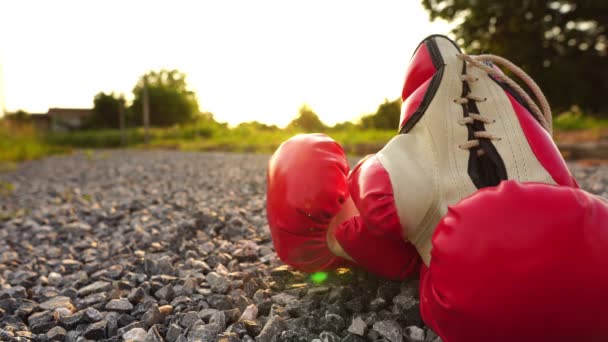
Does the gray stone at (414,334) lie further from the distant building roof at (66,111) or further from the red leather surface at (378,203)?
the distant building roof at (66,111)

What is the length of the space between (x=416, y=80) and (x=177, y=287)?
1067mm

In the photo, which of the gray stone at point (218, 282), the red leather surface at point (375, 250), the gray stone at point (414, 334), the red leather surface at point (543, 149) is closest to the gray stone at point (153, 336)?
the gray stone at point (218, 282)

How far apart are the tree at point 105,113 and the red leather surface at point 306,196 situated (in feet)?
107

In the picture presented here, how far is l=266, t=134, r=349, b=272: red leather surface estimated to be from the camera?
4.61 feet

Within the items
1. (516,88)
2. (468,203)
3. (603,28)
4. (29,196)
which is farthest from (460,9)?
(468,203)

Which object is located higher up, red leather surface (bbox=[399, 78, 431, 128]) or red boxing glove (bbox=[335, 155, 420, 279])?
red leather surface (bbox=[399, 78, 431, 128])

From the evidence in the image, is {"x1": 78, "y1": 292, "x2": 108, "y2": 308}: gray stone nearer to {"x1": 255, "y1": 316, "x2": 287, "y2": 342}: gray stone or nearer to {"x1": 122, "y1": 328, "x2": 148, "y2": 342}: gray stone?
{"x1": 122, "y1": 328, "x2": 148, "y2": 342}: gray stone

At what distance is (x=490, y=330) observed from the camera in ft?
2.78

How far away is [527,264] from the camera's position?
80cm

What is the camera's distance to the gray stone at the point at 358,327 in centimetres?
125

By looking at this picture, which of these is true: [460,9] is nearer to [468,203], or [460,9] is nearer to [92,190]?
[92,190]

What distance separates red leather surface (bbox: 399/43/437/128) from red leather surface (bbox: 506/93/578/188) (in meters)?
0.23

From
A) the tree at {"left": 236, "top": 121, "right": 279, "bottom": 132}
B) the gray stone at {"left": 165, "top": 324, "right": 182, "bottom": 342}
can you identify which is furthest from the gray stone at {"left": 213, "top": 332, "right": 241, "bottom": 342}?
the tree at {"left": 236, "top": 121, "right": 279, "bottom": 132}

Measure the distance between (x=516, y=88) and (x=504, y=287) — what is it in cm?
68
